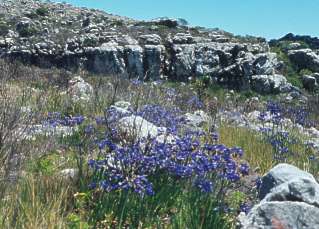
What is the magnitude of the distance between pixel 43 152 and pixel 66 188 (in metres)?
1.49

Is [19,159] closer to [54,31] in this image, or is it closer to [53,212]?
[53,212]

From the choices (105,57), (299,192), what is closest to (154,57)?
(105,57)

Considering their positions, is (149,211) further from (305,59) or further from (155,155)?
(305,59)

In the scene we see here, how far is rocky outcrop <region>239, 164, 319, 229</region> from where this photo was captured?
3748 mm

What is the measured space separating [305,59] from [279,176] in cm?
3131

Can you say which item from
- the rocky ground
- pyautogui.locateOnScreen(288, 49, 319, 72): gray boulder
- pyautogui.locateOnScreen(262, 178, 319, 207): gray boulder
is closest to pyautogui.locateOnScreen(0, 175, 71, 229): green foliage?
the rocky ground

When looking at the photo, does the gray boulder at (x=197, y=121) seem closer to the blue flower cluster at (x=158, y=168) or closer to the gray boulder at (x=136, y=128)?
the gray boulder at (x=136, y=128)

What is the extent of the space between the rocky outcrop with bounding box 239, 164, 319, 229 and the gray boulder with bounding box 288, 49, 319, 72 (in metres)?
30.8

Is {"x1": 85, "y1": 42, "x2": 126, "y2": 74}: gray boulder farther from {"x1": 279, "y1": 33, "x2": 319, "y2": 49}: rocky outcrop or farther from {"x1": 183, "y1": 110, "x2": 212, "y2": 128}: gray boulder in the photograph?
{"x1": 279, "y1": 33, "x2": 319, "y2": 49}: rocky outcrop

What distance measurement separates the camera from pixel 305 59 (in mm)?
34781

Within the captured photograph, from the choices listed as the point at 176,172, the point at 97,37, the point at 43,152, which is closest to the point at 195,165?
the point at 176,172

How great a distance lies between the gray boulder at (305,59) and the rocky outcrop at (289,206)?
30.8 metres

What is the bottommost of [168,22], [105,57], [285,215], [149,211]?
[149,211]

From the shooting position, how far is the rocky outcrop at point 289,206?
12.3ft
